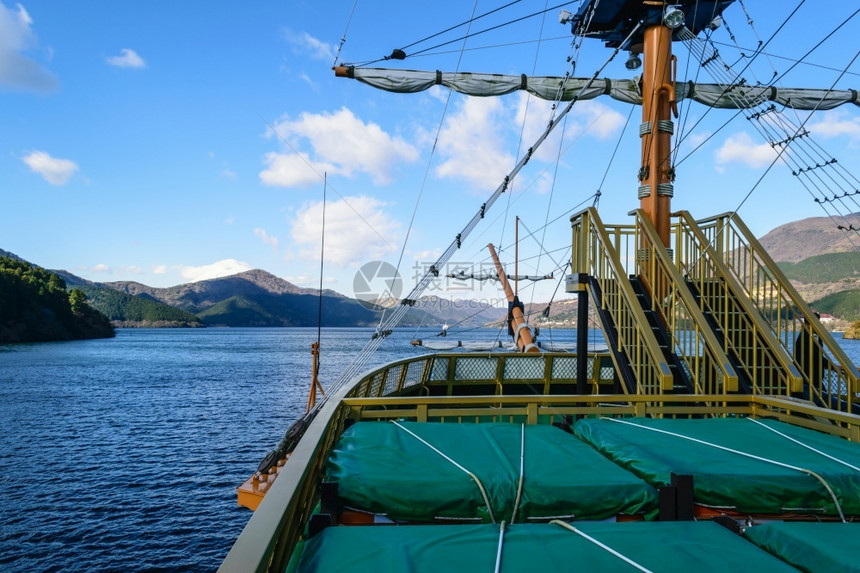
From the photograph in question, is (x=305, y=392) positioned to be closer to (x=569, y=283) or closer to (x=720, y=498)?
(x=569, y=283)

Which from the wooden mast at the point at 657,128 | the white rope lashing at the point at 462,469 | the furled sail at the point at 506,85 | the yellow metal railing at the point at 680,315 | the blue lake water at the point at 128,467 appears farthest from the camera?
the furled sail at the point at 506,85

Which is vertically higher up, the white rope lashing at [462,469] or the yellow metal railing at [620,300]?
the yellow metal railing at [620,300]

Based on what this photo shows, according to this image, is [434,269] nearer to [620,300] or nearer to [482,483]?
[620,300]

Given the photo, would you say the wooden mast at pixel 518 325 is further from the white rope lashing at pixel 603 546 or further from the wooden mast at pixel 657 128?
the white rope lashing at pixel 603 546

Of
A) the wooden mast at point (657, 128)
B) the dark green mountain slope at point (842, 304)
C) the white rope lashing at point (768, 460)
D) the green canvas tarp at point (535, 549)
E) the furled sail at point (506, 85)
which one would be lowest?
the green canvas tarp at point (535, 549)

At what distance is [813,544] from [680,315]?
7.38 metres

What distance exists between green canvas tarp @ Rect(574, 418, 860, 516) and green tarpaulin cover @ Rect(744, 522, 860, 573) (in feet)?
2.74

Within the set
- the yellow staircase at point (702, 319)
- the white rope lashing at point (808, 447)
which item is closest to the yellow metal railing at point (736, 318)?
the yellow staircase at point (702, 319)

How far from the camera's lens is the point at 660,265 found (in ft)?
31.8

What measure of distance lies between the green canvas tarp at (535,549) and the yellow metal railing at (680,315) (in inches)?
223

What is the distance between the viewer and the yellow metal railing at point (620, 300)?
8281mm

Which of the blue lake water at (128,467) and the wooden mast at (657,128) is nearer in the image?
the wooden mast at (657,128)

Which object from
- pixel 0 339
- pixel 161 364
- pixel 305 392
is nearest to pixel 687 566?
pixel 305 392

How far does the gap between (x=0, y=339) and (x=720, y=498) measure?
414 ft
